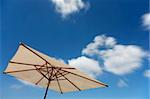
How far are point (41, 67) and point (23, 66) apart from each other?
55 cm

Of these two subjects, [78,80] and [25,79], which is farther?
[25,79]

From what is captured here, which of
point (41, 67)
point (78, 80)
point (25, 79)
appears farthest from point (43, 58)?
point (25, 79)

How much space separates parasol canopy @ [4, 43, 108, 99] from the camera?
6707mm

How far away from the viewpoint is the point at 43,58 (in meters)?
6.59

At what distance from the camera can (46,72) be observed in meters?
7.97

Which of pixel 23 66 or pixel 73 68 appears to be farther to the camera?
pixel 23 66

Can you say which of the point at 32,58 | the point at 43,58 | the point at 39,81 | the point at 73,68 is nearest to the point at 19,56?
the point at 32,58

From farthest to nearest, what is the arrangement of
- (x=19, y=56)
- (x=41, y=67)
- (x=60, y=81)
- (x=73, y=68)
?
1. (x=60, y=81)
2. (x=41, y=67)
3. (x=19, y=56)
4. (x=73, y=68)

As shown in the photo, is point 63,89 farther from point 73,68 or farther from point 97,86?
point 73,68

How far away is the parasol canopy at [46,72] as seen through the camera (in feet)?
22.0

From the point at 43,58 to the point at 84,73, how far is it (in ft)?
4.52

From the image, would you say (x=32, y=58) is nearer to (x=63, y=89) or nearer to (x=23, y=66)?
(x=23, y=66)

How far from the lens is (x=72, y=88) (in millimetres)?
8500

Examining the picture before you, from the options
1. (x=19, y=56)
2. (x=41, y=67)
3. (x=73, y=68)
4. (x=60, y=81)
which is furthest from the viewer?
(x=60, y=81)
